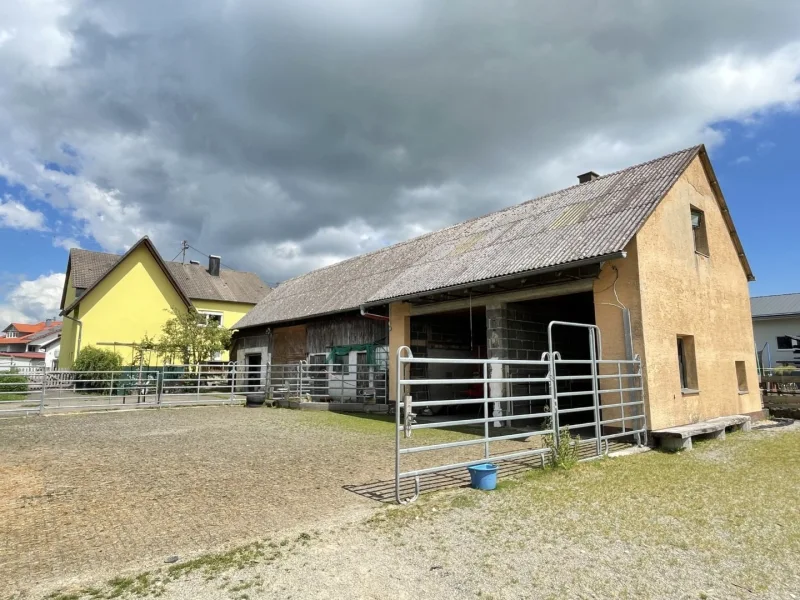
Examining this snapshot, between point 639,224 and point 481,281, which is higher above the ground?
point 639,224

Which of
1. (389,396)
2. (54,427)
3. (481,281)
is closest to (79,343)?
(54,427)

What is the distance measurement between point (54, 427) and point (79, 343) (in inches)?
630

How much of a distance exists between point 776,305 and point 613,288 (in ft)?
A: 102

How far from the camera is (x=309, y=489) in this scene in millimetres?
5684

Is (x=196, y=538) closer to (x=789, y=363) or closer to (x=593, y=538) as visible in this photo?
(x=593, y=538)

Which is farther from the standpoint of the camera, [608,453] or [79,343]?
[79,343]

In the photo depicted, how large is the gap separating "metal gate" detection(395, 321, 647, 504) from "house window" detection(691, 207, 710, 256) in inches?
162

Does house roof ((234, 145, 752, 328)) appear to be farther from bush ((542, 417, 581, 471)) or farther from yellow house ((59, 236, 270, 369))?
yellow house ((59, 236, 270, 369))

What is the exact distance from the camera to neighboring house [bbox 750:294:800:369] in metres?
29.6

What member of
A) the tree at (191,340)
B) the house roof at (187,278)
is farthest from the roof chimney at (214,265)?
the tree at (191,340)

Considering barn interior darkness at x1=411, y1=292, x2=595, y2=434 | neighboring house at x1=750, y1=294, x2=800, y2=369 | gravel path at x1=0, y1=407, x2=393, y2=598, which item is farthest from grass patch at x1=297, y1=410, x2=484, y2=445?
neighboring house at x1=750, y1=294, x2=800, y2=369

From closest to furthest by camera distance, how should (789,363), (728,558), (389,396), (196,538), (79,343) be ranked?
(728,558) < (196,538) < (389,396) < (79,343) < (789,363)

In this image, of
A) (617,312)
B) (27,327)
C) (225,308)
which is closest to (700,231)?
(617,312)

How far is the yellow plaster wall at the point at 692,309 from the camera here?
930 centimetres
